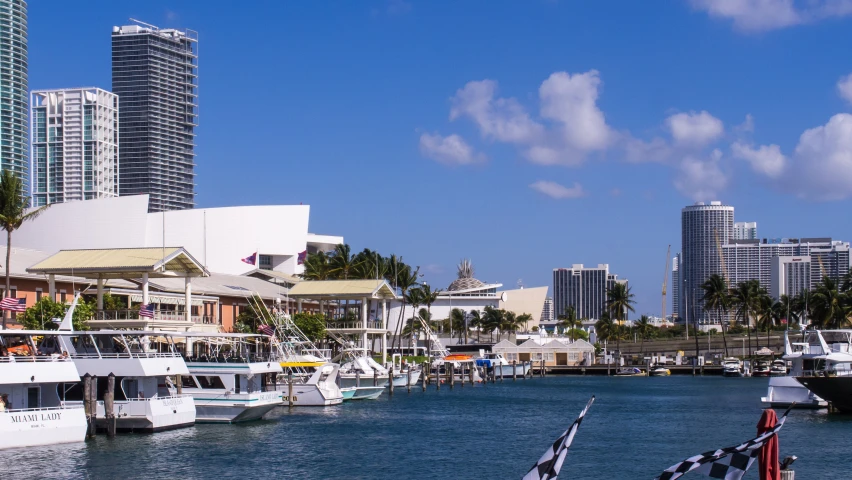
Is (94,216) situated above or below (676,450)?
above

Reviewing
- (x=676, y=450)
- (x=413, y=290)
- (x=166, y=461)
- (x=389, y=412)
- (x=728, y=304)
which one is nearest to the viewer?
(x=166, y=461)

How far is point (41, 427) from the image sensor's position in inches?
1614

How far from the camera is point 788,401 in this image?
2549 inches

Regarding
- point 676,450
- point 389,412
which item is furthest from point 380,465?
point 389,412

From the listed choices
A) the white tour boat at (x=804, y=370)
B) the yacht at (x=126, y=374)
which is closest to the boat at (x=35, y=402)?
the yacht at (x=126, y=374)

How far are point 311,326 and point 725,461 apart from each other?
7503 cm

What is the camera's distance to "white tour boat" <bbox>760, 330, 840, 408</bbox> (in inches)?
2413

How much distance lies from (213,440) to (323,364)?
21868 millimetres

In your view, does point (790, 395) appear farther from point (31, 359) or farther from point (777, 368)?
point (777, 368)

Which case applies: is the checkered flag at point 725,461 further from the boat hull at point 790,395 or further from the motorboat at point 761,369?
the motorboat at point 761,369

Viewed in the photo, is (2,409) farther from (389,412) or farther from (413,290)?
(413,290)

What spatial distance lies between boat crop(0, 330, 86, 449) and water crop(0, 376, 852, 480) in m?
0.70

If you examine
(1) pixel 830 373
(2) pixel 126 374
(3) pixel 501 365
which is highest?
(2) pixel 126 374

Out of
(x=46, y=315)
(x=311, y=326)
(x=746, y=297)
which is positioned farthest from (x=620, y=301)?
(x=46, y=315)
